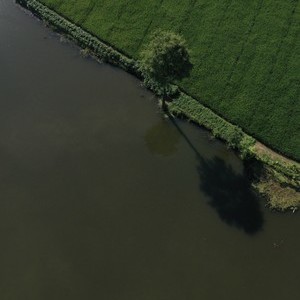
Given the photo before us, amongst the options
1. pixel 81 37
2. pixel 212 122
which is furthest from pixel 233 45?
pixel 81 37

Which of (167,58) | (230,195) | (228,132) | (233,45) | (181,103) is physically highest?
(233,45)

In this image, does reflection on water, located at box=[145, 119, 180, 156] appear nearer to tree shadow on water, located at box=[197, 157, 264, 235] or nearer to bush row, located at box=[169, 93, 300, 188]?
bush row, located at box=[169, 93, 300, 188]

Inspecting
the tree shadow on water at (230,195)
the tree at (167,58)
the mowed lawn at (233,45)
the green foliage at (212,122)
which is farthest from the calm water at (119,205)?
the tree at (167,58)

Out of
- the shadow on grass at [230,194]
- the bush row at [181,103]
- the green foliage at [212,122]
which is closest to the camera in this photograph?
the shadow on grass at [230,194]

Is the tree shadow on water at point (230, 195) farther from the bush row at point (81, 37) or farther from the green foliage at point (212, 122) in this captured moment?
the bush row at point (81, 37)

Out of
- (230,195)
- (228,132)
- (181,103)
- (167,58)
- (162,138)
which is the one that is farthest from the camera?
(181,103)

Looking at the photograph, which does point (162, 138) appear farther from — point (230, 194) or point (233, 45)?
point (233, 45)

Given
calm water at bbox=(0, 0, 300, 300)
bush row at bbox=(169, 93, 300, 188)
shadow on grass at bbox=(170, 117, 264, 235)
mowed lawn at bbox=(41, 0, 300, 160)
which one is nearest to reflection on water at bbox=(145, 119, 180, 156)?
calm water at bbox=(0, 0, 300, 300)
